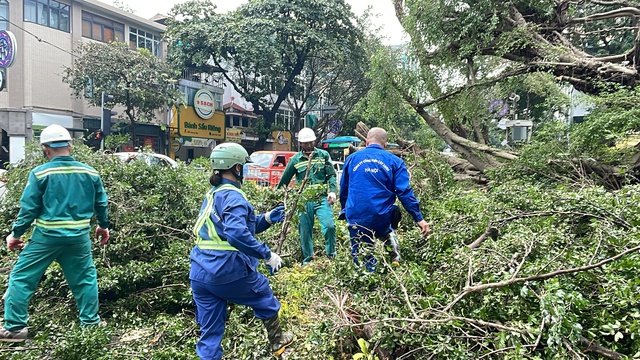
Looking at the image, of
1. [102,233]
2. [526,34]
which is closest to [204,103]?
[526,34]

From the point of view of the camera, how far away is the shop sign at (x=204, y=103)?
76.9 ft

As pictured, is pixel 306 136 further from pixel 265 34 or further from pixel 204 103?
pixel 204 103

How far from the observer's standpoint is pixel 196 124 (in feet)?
78.2

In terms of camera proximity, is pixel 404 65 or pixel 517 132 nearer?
pixel 404 65

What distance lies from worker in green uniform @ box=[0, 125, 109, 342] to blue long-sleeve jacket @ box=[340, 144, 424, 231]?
225cm

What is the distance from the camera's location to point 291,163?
5.15 meters

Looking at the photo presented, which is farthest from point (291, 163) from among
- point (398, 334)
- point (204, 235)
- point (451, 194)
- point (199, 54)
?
point (199, 54)

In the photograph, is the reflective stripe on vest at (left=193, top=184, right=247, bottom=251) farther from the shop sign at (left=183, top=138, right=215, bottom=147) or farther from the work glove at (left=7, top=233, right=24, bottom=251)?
the shop sign at (left=183, top=138, right=215, bottom=147)

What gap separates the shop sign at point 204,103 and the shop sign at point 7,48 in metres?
9.32

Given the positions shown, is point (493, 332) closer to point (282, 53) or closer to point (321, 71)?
point (282, 53)

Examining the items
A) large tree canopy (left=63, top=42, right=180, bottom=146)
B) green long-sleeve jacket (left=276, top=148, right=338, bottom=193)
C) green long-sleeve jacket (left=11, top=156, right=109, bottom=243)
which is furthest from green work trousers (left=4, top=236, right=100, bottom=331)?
large tree canopy (left=63, top=42, right=180, bottom=146)

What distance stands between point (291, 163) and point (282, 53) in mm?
16341

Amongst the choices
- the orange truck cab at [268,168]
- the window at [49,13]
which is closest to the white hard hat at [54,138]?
the orange truck cab at [268,168]

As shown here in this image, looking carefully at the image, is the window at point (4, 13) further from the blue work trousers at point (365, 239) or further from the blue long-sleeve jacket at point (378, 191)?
the blue work trousers at point (365, 239)
